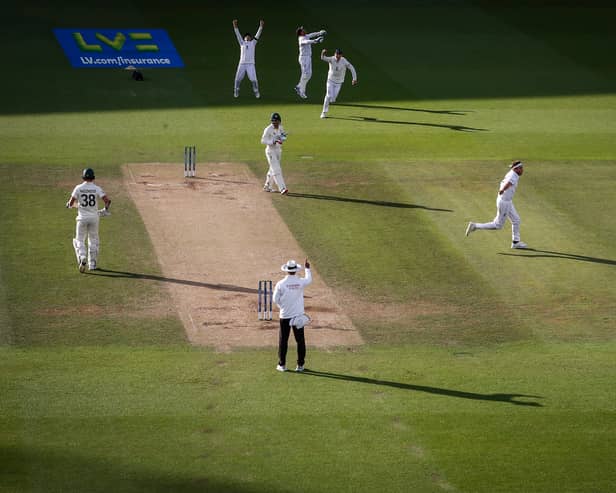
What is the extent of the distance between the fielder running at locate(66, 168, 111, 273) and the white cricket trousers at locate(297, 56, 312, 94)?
1553 cm

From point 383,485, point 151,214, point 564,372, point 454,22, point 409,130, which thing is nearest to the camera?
point 383,485

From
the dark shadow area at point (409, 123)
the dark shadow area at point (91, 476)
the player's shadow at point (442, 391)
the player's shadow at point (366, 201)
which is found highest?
the dark shadow area at point (409, 123)

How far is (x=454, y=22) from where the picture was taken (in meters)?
49.3

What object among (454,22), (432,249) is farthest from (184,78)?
(432,249)

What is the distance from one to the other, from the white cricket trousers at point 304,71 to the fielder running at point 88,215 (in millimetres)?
15533

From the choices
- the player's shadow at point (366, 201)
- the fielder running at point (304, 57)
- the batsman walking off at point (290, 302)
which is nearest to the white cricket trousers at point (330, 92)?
the fielder running at point (304, 57)

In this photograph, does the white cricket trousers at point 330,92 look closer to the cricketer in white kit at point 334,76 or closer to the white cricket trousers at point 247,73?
the cricketer in white kit at point 334,76

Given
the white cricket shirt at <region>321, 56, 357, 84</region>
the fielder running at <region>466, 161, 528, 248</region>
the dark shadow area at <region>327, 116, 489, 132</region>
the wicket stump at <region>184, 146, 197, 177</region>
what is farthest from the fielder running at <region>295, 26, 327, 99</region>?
the fielder running at <region>466, 161, 528, 248</region>

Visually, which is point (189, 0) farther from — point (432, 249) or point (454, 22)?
point (432, 249)

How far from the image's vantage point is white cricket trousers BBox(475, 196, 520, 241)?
26.3 meters

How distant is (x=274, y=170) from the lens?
29.9 m

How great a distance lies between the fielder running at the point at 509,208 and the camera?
2623cm

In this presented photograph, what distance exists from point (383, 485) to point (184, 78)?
90.8ft

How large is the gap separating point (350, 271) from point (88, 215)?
5.67 meters
